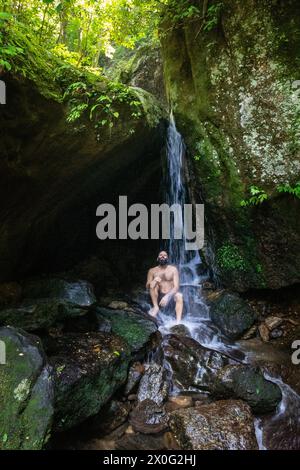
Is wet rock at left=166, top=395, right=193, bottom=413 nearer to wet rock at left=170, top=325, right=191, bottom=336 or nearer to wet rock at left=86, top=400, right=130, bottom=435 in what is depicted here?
wet rock at left=86, top=400, right=130, bottom=435

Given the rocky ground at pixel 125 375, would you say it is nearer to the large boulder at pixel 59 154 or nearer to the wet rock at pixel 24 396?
the wet rock at pixel 24 396

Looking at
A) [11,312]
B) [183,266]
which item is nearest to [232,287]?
[183,266]

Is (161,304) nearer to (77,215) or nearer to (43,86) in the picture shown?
(77,215)

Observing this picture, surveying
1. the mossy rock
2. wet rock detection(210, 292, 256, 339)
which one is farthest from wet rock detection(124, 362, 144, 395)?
the mossy rock

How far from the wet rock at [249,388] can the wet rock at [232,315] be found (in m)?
1.62

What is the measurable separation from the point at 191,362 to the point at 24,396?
309 cm

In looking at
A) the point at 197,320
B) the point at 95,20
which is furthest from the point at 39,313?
the point at 95,20

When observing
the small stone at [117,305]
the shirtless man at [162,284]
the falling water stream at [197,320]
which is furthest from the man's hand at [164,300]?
the small stone at [117,305]

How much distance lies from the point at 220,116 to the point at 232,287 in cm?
402

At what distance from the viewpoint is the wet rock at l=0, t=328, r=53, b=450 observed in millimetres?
3074

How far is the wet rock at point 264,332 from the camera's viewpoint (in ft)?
21.3

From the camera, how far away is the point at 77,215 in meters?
8.09

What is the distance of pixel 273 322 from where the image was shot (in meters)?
6.66

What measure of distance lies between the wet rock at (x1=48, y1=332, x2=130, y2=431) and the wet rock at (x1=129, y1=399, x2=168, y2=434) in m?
0.45
